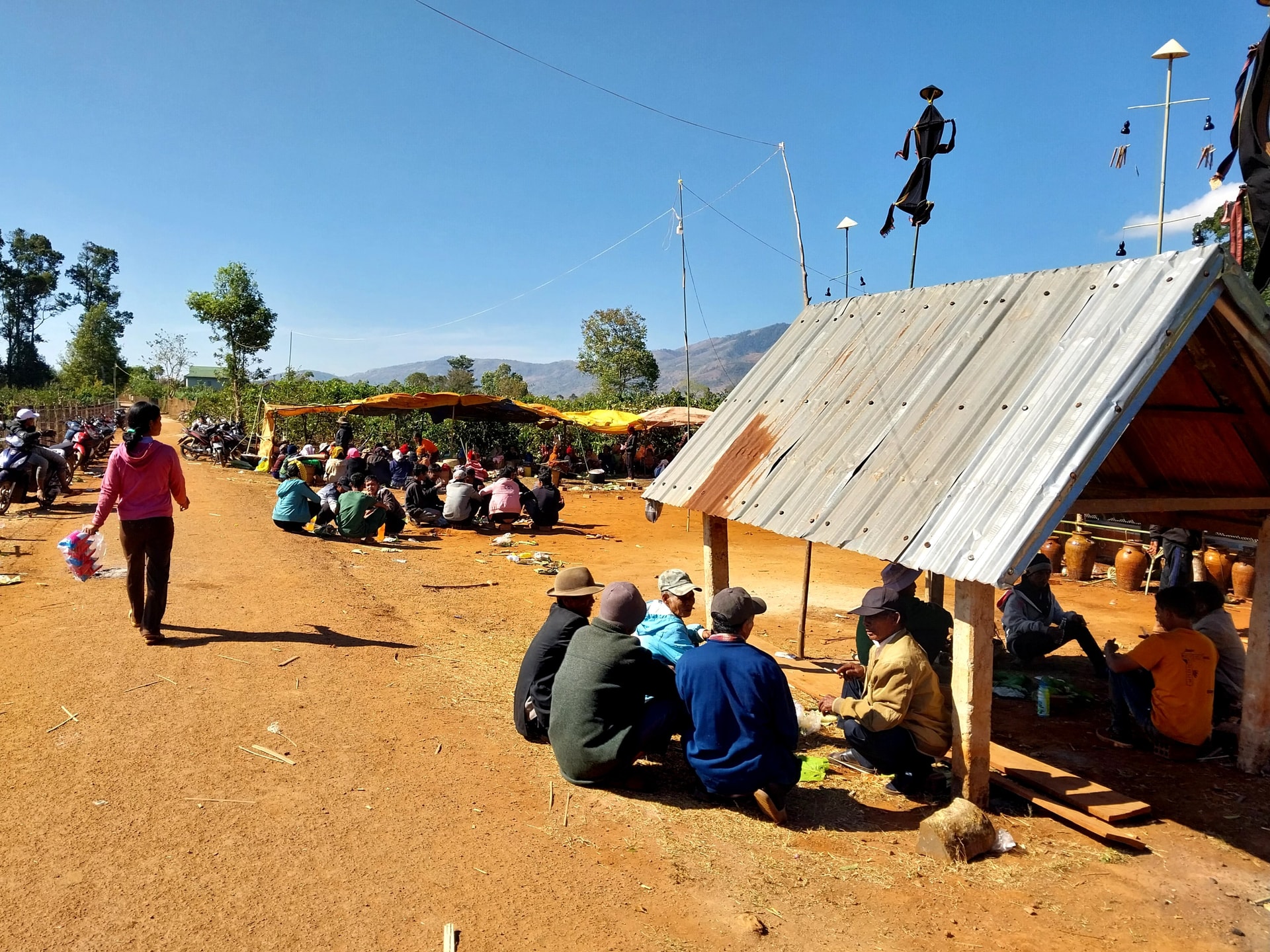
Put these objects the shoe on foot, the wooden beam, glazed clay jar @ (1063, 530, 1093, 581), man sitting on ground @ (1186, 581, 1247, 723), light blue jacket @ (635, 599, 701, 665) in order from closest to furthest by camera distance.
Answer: the shoe on foot
the wooden beam
light blue jacket @ (635, 599, 701, 665)
man sitting on ground @ (1186, 581, 1247, 723)
glazed clay jar @ (1063, 530, 1093, 581)

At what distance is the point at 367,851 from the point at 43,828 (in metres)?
1.60

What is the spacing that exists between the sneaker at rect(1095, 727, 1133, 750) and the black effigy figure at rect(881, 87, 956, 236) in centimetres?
494

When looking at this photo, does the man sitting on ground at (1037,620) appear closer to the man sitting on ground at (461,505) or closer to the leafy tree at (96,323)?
the man sitting on ground at (461,505)

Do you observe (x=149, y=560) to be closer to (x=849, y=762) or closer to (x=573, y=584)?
(x=573, y=584)

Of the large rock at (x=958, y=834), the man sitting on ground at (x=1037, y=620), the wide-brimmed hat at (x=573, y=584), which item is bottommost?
the large rock at (x=958, y=834)

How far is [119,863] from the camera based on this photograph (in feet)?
12.2

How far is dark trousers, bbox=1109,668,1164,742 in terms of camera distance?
5949mm

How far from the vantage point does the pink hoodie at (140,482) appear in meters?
6.55

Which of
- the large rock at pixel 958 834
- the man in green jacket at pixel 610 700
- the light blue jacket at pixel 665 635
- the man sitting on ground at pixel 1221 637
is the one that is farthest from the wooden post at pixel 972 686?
the man sitting on ground at pixel 1221 637

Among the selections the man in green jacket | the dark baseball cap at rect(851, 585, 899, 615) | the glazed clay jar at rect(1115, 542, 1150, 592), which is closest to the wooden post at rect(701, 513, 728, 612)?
the dark baseball cap at rect(851, 585, 899, 615)

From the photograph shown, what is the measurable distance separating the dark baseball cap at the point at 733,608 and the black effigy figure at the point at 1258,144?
13.2 feet

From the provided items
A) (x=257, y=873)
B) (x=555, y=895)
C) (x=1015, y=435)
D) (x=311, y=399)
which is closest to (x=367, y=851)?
(x=257, y=873)

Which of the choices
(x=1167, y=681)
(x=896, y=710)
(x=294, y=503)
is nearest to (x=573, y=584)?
(x=896, y=710)

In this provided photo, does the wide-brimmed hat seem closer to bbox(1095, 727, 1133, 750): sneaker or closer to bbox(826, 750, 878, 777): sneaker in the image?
bbox(826, 750, 878, 777): sneaker
